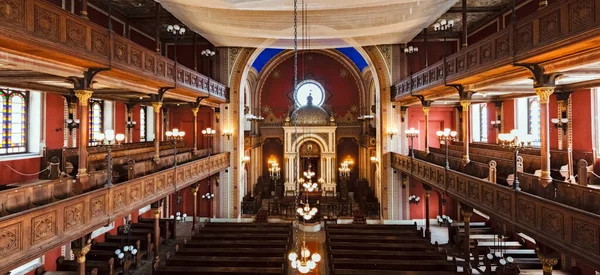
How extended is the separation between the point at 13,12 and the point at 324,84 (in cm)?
2520

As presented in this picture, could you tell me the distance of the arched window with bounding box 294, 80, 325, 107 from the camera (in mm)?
30531

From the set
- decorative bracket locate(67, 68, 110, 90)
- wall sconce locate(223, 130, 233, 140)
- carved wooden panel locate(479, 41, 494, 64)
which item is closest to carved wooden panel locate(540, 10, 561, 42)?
carved wooden panel locate(479, 41, 494, 64)

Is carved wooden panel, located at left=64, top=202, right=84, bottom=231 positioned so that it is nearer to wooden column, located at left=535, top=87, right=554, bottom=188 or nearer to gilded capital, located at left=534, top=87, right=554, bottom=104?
wooden column, located at left=535, top=87, right=554, bottom=188

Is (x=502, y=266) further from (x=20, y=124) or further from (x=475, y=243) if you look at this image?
(x=20, y=124)

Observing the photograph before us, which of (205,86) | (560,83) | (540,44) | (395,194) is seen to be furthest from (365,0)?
(395,194)

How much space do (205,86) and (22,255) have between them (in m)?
12.9

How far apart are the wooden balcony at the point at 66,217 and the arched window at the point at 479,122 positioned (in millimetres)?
19553

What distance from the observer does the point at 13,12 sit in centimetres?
650

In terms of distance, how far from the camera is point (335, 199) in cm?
2702

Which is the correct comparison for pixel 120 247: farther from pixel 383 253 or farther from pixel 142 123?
pixel 383 253

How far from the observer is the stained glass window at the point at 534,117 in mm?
17484

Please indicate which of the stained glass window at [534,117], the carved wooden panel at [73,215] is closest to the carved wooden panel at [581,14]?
the carved wooden panel at [73,215]

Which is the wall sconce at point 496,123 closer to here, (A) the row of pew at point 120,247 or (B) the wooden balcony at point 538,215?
(B) the wooden balcony at point 538,215

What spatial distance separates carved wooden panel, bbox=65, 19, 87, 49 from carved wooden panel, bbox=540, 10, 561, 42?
1098cm
